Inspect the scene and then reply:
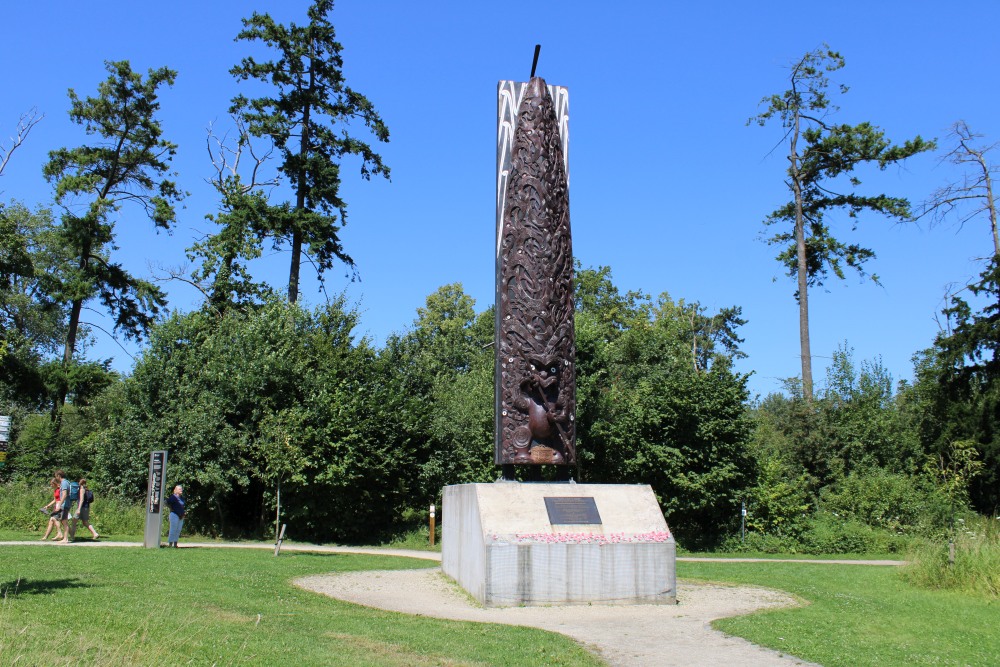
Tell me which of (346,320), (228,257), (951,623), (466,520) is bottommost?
(951,623)

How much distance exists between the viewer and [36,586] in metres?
9.88

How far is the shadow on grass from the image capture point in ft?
30.5

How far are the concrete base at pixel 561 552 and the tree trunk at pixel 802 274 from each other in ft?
60.0

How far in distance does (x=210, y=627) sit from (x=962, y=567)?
1112 centimetres

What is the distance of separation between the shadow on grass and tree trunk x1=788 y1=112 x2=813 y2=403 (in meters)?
23.9

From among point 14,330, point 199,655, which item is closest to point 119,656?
point 199,655

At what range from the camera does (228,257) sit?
99.5ft

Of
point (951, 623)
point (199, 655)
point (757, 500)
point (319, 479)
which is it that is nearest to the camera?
point (199, 655)

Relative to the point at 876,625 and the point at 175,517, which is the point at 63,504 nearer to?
the point at 175,517

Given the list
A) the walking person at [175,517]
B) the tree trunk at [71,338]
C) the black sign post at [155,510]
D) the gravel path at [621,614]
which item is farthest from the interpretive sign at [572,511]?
the tree trunk at [71,338]

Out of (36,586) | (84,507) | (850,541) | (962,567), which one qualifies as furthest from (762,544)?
(36,586)

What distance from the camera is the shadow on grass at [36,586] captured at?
9.28 metres

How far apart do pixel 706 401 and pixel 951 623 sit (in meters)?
13.9

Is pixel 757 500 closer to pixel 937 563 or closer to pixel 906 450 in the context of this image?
pixel 906 450
